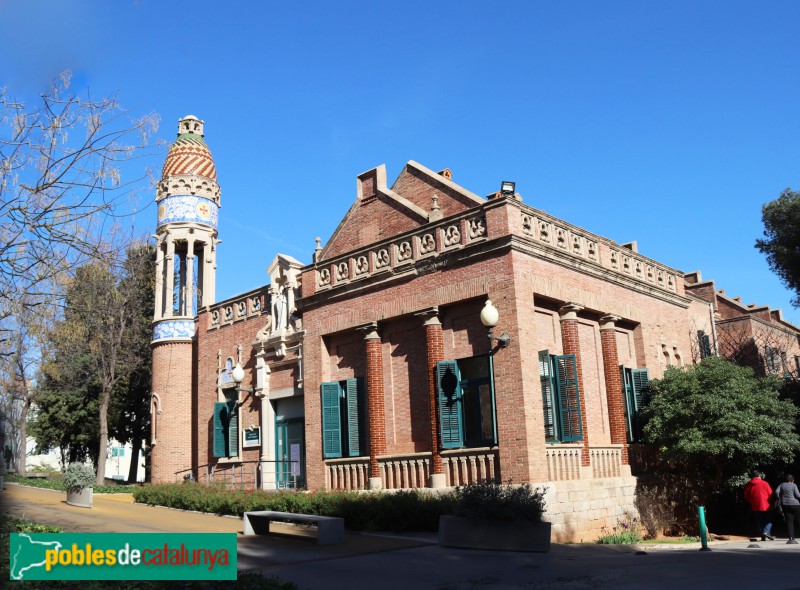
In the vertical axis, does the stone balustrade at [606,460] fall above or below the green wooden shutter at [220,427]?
below

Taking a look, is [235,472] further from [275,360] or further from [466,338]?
[466,338]

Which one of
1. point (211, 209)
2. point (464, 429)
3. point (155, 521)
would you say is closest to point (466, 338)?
point (464, 429)

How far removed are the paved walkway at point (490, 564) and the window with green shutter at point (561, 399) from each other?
9.51 ft

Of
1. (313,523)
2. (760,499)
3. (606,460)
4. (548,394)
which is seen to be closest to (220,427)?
(313,523)

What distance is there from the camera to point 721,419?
16.9 meters

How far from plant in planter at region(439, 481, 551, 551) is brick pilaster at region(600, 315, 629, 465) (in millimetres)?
6279

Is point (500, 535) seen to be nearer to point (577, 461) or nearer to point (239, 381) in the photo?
point (577, 461)

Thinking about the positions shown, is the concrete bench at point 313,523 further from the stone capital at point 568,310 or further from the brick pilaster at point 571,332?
the stone capital at point 568,310

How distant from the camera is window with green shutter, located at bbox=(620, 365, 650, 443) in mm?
18562

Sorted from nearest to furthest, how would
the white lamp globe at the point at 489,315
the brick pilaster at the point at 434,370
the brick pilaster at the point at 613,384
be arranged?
the white lamp globe at the point at 489,315 < the brick pilaster at the point at 434,370 < the brick pilaster at the point at 613,384

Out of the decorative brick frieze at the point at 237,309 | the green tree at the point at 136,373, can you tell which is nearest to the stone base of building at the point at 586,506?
the decorative brick frieze at the point at 237,309

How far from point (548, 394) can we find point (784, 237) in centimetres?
1525

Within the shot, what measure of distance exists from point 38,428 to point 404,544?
2776cm

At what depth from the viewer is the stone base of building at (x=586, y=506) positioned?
14680 mm
